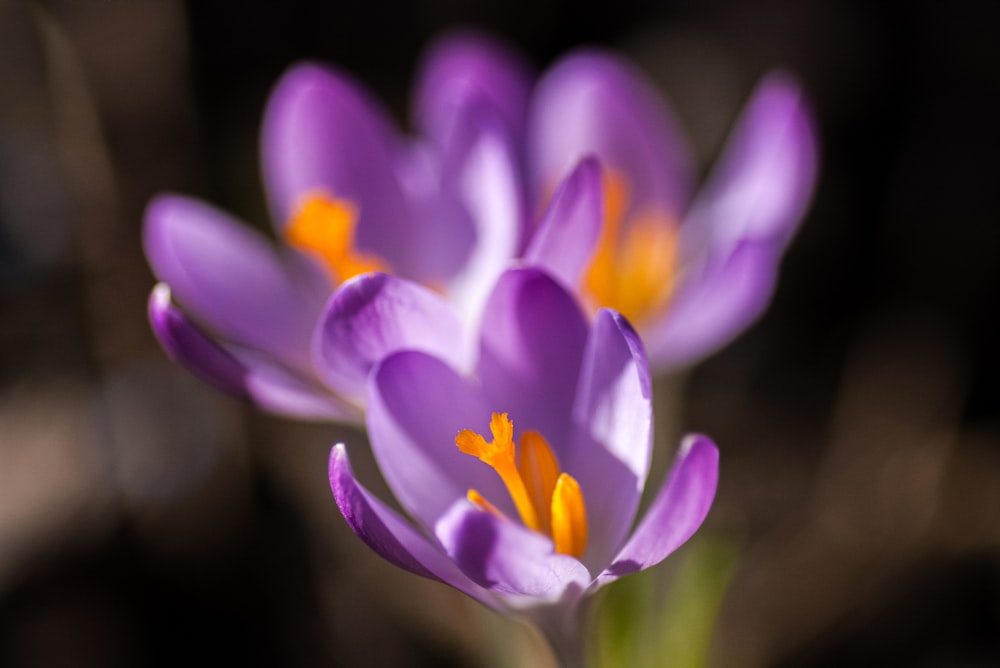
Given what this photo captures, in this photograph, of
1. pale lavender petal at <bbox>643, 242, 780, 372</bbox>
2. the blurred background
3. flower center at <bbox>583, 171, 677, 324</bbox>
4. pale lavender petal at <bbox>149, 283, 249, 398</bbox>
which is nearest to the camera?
pale lavender petal at <bbox>149, 283, 249, 398</bbox>

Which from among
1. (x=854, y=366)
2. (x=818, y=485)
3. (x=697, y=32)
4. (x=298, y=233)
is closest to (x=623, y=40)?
(x=697, y=32)

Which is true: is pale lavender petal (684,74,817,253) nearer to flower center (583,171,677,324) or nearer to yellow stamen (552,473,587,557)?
flower center (583,171,677,324)

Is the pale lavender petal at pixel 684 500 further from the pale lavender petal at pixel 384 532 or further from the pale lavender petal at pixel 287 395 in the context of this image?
the pale lavender petal at pixel 287 395

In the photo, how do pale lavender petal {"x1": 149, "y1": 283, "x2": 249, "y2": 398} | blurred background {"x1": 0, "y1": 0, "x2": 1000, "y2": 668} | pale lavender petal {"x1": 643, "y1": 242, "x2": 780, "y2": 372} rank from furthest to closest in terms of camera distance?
blurred background {"x1": 0, "y1": 0, "x2": 1000, "y2": 668} → pale lavender petal {"x1": 643, "y1": 242, "x2": 780, "y2": 372} → pale lavender petal {"x1": 149, "y1": 283, "x2": 249, "y2": 398}

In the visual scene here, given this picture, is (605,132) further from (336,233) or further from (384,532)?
(384,532)

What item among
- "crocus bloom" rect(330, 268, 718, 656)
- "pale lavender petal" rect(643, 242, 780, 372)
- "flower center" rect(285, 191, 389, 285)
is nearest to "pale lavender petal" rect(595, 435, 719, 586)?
"crocus bloom" rect(330, 268, 718, 656)

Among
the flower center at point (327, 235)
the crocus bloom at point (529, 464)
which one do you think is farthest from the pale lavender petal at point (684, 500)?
the flower center at point (327, 235)

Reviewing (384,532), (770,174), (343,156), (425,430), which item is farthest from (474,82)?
(384,532)
